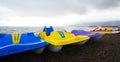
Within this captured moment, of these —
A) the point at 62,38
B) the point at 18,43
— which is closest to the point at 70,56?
the point at 62,38

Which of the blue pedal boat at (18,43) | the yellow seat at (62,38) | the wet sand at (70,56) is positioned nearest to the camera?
the blue pedal boat at (18,43)

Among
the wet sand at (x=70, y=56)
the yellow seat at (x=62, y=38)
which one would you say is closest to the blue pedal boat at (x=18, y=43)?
the wet sand at (x=70, y=56)

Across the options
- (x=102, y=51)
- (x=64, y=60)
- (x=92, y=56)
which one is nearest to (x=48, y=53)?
(x=64, y=60)

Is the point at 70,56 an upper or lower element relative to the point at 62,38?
lower

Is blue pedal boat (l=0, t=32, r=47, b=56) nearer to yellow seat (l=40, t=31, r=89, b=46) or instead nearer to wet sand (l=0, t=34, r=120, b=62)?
wet sand (l=0, t=34, r=120, b=62)

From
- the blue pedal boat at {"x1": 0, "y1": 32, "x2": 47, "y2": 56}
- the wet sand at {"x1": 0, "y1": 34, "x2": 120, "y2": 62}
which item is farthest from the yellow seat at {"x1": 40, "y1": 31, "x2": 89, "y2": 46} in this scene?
the blue pedal boat at {"x1": 0, "y1": 32, "x2": 47, "y2": 56}

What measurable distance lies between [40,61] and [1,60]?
1.45 metres

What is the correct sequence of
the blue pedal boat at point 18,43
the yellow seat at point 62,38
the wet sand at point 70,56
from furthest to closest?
the yellow seat at point 62,38, the wet sand at point 70,56, the blue pedal boat at point 18,43

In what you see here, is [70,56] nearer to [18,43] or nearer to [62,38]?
[62,38]

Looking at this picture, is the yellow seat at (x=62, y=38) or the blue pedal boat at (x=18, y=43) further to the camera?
the yellow seat at (x=62, y=38)

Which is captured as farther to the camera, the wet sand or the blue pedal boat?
the wet sand

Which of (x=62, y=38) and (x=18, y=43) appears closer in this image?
(x=18, y=43)

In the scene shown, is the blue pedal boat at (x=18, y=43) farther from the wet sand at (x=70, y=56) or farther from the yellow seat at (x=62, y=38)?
the yellow seat at (x=62, y=38)

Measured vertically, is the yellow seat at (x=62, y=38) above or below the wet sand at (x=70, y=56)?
above
